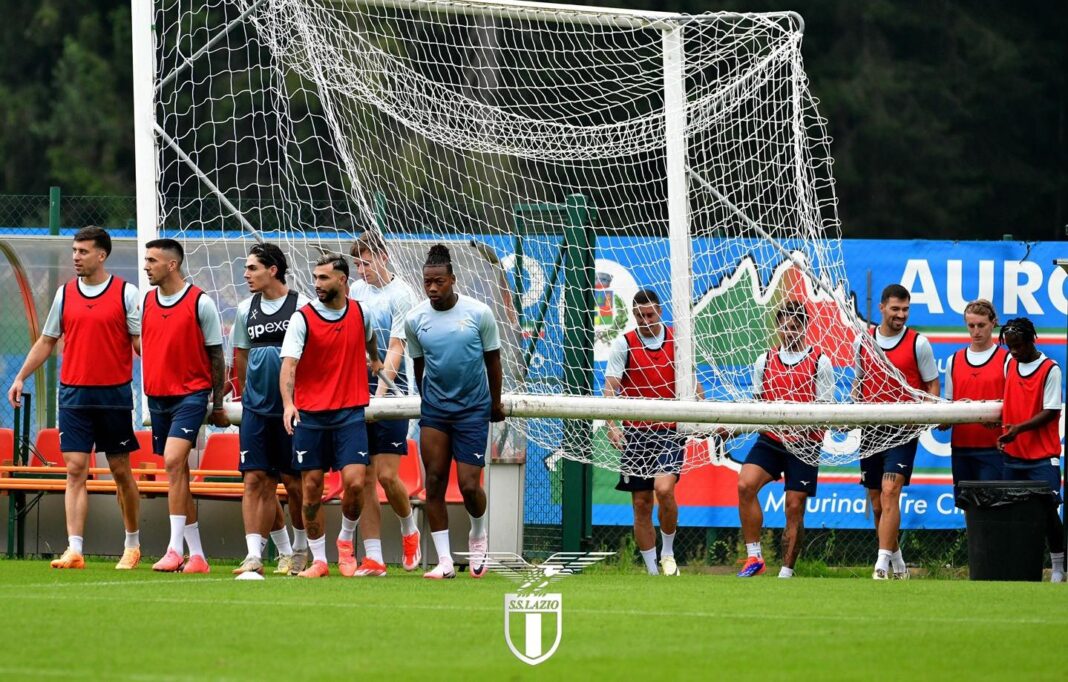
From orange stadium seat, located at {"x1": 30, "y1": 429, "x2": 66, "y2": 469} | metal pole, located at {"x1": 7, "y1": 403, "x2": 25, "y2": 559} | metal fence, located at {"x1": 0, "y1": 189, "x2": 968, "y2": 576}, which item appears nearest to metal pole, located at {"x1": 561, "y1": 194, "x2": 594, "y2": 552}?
metal fence, located at {"x1": 0, "y1": 189, "x2": 968, "y2": 576}

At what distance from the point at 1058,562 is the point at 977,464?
0.94 metres

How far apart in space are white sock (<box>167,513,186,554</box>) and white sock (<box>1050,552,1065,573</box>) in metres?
6.39

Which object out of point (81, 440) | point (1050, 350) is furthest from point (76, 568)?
point (1050, 350)

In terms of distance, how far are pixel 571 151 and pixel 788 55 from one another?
202 centimetres

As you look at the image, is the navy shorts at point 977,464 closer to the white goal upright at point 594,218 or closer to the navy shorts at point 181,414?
the white goal upright at point 594,218

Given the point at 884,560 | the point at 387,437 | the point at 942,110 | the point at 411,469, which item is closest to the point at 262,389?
the point at 387,437

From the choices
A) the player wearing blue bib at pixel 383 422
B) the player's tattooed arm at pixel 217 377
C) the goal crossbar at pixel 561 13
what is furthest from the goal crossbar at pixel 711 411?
the goal crossbar at pixel 561 13

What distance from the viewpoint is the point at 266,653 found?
737 cm

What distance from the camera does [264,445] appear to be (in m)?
11.8

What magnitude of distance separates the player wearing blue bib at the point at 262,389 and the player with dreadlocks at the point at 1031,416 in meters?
5.18

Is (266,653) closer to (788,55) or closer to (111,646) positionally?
(111,646)

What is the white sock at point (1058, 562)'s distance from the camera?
527 inches

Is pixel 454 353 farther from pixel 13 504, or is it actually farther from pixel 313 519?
pixel 13 504

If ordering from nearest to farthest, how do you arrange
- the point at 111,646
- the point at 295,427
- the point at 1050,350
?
the point at 111,646 → the point at 295,427 → the point at 1050,350
